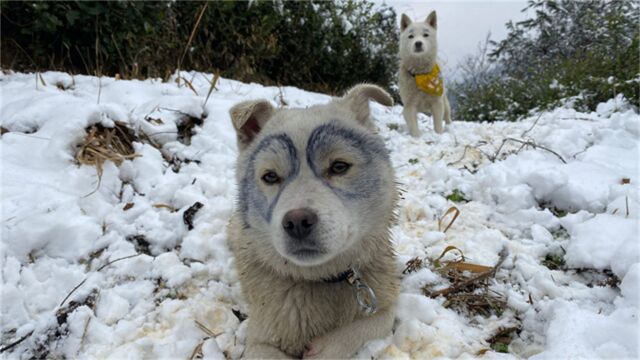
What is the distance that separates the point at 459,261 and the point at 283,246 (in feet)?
4.66

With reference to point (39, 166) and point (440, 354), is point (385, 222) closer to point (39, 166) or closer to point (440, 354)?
point (440, 354)

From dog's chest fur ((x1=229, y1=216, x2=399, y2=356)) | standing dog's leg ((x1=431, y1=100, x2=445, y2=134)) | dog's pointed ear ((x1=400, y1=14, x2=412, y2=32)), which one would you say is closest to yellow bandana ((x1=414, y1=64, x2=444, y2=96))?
standing dog's leg ((x1=431, y1=100, x2=445, y2=134))

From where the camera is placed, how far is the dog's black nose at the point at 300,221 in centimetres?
177

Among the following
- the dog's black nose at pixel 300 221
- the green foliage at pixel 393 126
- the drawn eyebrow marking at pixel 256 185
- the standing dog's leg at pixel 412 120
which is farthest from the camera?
the green foliage at pixel 393 126

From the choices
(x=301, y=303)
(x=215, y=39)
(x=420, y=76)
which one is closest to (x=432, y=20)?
(x=420, y=76)

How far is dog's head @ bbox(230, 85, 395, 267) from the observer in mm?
1835

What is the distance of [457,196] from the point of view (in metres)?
3.83

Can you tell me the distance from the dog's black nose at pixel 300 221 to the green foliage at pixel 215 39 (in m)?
4.74

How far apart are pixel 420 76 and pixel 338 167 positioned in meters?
5.38

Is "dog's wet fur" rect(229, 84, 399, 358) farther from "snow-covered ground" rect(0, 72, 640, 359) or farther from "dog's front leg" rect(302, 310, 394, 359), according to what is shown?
"snow-covered ground" rect(0, 72, 640, 359)

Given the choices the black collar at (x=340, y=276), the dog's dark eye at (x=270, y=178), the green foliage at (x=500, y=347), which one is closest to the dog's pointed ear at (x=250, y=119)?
the dog's dark eye at (x=270, y=178)

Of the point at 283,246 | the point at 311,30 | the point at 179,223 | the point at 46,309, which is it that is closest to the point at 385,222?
the point at 283,246

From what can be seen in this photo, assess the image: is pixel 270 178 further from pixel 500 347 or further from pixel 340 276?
pixel 500 347

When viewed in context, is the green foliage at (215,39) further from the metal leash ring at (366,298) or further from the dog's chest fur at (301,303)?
the metal leash ring at (366,298)
